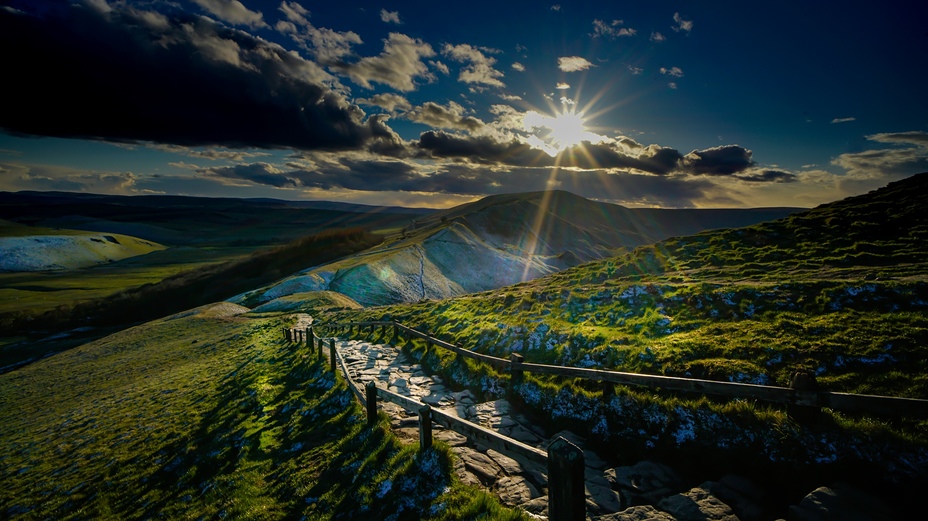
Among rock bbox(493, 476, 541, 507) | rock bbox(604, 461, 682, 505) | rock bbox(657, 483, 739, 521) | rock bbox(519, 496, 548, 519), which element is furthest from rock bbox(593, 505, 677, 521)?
rock bbox(493, 476, 541, 507)

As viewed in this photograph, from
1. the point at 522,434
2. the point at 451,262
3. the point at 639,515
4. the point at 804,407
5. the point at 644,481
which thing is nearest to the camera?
the point at 639,515

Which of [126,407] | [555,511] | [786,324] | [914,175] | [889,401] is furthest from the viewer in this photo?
[914,175]

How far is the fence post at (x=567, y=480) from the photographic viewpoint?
16.4 ft

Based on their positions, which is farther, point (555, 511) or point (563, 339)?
point (563, 339)

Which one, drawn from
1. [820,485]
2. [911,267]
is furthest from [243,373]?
[911,267]

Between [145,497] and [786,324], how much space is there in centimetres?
2011

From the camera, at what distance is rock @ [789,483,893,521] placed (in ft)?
18.5

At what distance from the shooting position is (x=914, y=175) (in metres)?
25.6

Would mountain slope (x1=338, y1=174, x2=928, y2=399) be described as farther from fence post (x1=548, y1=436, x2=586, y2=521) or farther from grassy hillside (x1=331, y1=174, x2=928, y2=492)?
fence post (x1=548, y1=436, x2=586, y2=521)

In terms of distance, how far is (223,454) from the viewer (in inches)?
458

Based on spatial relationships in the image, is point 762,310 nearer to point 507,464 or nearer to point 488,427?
point 488,427

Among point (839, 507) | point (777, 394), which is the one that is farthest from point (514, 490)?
point (777, 394)

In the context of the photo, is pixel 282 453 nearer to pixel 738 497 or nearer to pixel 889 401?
pixel 738 497

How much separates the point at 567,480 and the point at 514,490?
2.72 meters
